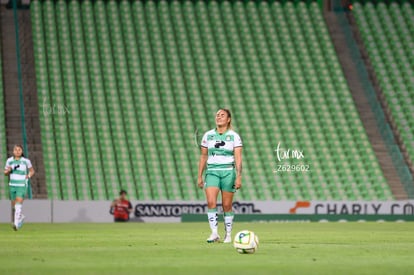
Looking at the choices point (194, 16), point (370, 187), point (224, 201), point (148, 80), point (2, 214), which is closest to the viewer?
point (224, 201)

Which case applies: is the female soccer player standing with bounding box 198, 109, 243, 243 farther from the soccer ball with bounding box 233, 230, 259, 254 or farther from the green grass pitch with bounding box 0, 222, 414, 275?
the soccer ball with bounding box 233, 230, 259, 254

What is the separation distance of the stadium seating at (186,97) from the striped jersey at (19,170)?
9130 mm

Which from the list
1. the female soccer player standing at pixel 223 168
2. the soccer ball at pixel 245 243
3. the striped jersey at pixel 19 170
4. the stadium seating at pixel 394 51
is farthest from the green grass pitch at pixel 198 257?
the stadium seating at pixel 394 51

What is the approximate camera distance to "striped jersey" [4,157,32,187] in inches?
899

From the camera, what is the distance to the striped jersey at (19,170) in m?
22.8

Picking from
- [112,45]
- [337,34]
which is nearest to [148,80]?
[112,45]

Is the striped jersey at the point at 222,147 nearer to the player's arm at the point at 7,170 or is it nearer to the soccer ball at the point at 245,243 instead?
the soccer ball at the point at 245,243

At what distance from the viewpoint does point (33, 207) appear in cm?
2900

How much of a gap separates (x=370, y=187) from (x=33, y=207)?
12.2 meters

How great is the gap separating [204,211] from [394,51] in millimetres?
13471

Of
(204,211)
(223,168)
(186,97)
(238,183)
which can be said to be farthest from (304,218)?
(238,183)

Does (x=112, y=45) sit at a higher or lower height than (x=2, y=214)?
higher

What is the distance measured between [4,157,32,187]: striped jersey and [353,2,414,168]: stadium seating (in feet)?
57.3

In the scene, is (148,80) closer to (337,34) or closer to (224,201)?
(337,34)
